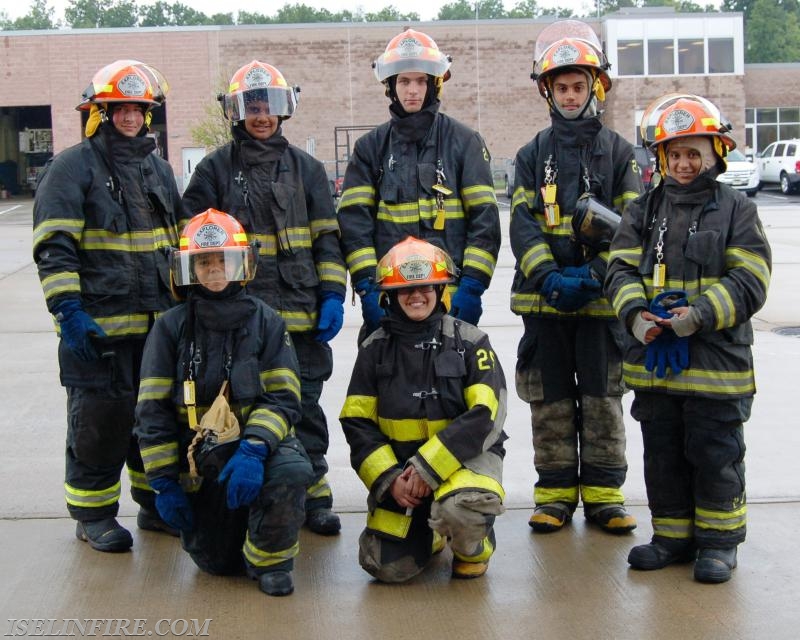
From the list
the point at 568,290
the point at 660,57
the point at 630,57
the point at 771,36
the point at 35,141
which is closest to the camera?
the point at 568,290

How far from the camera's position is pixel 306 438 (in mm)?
5352

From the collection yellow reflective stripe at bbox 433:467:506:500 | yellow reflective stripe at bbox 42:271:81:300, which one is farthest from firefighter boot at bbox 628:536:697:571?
yellow reflective stripe at bbox 42:271:81:300

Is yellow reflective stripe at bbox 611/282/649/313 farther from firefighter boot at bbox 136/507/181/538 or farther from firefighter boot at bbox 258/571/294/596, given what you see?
firefighter boot at bbox 136/507/181/538

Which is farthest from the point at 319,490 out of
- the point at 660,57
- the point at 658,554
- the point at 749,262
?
the point at 660,57

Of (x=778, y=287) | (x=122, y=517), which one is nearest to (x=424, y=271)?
(x=122, y=517)

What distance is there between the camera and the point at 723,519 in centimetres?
457

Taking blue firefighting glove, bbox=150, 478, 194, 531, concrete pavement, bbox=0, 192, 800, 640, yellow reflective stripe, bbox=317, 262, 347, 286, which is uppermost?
yellow reflective stripe, bbox=317, 262, 347, 286

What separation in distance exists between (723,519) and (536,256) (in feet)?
4.60

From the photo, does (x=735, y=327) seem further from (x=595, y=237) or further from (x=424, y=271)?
(x=424, y=271)

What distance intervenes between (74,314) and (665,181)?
253 cm

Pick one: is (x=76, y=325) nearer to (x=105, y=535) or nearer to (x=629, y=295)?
(x=105, y=535)

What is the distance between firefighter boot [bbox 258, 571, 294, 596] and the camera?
445cm

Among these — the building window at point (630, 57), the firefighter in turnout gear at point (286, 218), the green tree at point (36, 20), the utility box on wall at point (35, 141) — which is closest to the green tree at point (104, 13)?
the green tree at point (36, 20)

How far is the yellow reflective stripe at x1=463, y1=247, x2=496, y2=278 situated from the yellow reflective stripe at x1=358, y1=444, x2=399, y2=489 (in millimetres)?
978
